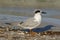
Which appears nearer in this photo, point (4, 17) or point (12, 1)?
point (4, 17)

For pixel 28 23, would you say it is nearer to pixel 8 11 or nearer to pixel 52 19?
pixel 52 19

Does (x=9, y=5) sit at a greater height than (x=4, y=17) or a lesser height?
greater

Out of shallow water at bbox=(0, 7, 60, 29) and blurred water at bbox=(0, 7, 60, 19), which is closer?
shallow water at bbox=(0, 7, 60, 29)

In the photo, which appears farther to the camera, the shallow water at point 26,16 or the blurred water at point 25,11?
the blurred water at point 25,11

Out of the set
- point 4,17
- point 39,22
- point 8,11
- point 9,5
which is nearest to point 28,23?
point 39,22

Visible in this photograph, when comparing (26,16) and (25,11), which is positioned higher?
(25,11)

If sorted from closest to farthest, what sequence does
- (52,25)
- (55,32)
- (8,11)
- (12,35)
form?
(12,35) → (55,32) → (52,25) → (8,11)

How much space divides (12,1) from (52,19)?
2492mm

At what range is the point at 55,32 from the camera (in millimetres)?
7344

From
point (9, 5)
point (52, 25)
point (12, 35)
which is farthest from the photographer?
point (9, 5)

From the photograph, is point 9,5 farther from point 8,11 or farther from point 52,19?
point 52,19

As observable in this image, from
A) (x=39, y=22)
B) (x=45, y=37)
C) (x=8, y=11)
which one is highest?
(x=8, y=11)

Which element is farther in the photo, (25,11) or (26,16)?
(25,11)

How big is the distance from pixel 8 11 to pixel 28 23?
211 cm
